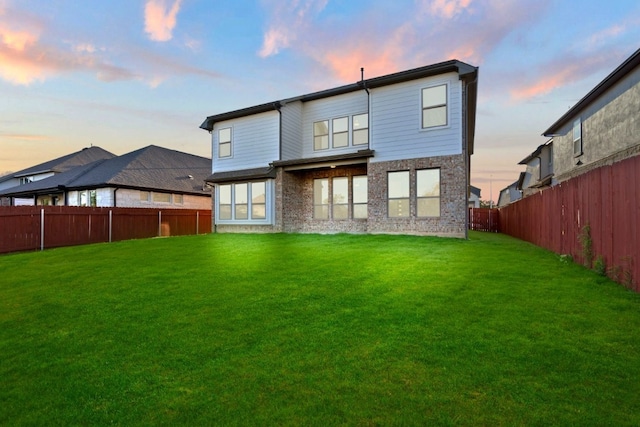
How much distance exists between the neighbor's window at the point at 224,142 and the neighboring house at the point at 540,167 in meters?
20.9

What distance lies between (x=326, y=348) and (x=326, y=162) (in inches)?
497

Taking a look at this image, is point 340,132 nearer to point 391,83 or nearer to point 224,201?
point 391,83

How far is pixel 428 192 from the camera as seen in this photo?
1363 cm

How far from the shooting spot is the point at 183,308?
529 cm

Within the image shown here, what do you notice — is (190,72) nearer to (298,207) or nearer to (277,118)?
(277,118)

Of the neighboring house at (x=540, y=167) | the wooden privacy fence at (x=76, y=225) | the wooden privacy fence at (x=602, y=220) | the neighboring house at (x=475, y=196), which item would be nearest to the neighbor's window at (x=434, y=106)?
the wooden privacy fence at (x=602, y=220)

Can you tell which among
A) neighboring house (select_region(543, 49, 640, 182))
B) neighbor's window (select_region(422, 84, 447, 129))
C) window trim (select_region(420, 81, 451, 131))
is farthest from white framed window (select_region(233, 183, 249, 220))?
neighboring house (select_region(543, 49, 640, 182))

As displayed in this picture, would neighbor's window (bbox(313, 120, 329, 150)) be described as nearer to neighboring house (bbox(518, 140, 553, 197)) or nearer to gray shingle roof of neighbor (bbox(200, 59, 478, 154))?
gray shingle roof of neighbor (bbox(200, 59, 478, 154))

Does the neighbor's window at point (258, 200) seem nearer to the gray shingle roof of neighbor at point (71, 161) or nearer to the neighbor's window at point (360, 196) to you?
the neighbor's window at point (360, 196)

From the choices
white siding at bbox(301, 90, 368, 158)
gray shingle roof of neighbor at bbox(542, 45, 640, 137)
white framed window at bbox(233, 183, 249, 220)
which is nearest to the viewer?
gray shingle roof of neighbor at bbox(542, 45, 640, 137)

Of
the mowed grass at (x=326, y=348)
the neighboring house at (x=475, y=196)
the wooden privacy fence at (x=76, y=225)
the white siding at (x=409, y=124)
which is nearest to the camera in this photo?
the mowed grass at (x=326, y=348)

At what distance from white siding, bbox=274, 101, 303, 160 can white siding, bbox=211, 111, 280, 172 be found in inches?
13.9

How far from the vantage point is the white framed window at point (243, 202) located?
1727 centimetres

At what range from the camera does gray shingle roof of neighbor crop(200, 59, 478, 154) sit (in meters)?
12.9
